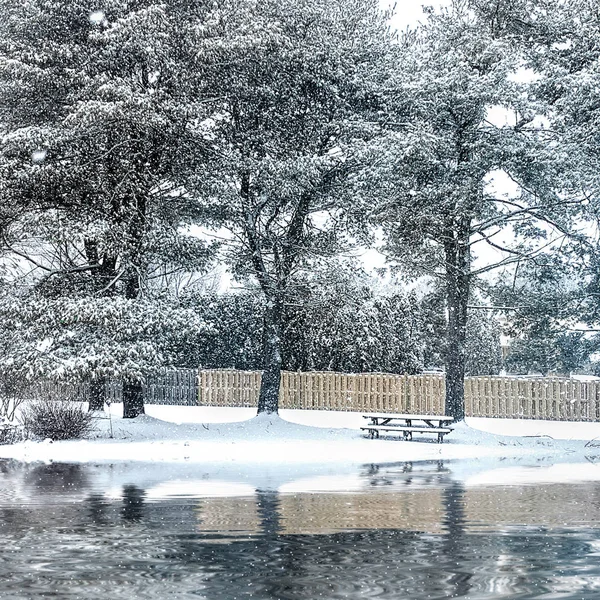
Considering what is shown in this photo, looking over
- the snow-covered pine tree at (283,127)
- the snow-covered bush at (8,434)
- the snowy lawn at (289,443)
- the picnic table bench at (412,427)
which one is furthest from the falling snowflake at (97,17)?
the picnic table bench at (412,427)

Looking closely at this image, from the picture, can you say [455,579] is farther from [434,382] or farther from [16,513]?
[434,382]

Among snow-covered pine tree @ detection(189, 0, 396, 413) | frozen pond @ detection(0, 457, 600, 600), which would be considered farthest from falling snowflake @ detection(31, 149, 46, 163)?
frozen pond @ detection(0, 457, 600, 600)

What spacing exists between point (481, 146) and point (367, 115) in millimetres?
3651

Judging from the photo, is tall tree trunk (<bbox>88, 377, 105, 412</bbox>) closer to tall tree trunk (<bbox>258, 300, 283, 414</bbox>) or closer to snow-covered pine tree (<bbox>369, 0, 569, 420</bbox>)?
tall tree trunk (<bbox>258, 300, 283, 414</bbox>)

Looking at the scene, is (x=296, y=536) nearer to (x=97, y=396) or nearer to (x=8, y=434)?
(x=8, y=434)

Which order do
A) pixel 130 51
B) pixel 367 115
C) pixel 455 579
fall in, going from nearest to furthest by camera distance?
pixel 455 579
pixel 130 51
pixel 367 115

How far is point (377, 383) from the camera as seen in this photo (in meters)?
33.2

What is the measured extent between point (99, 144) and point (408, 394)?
1436 centimetres

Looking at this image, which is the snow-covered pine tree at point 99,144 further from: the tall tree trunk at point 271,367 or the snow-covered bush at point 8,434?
the tall tree trunk at point 271,367

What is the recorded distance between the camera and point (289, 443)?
23531 mm

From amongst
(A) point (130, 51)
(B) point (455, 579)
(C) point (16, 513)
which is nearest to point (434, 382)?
(A) point (130, 51)

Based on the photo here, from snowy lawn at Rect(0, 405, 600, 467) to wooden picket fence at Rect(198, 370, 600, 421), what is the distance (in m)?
1.13

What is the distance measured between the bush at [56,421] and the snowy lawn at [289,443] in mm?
476

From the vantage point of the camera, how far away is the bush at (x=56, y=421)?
900 inches
